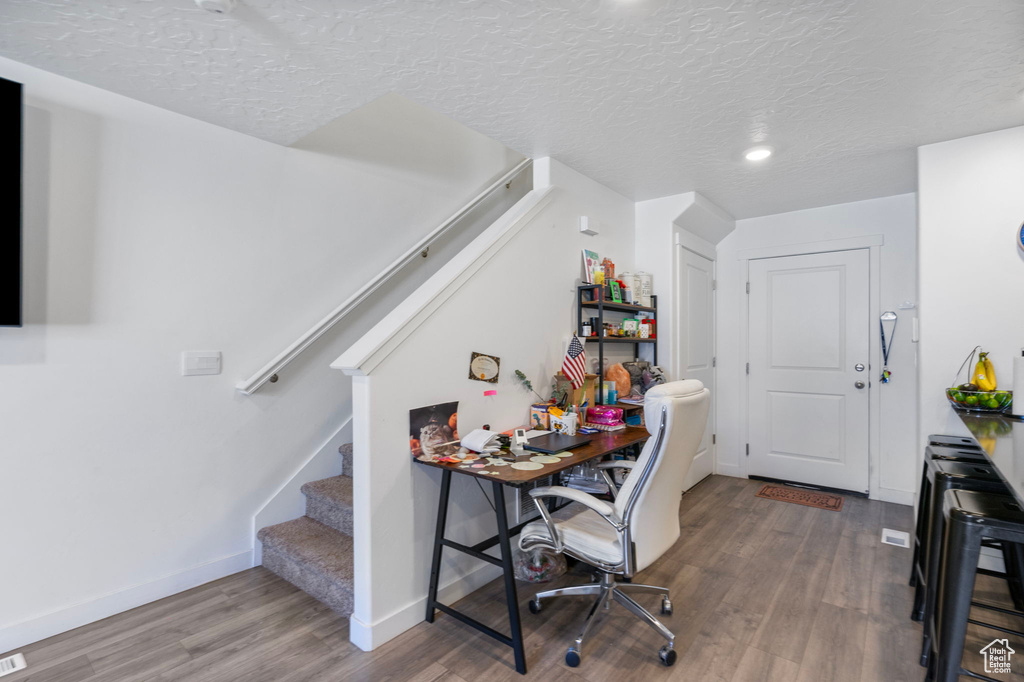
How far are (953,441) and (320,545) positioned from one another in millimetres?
3262

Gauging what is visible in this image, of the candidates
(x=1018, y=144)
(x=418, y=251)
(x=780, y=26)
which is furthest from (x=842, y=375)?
(x=418, y=251)

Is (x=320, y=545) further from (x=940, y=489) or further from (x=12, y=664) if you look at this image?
(x=940, y=489)

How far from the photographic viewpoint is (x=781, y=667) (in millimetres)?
1928

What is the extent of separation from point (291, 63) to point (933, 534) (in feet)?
10.2

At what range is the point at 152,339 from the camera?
2373 millimetres

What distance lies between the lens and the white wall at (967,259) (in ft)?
8.55

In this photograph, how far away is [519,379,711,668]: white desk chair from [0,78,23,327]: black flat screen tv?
214 cm

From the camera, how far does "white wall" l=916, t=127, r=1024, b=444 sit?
103 inches

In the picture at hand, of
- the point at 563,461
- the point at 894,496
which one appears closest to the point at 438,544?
the point at 563,461

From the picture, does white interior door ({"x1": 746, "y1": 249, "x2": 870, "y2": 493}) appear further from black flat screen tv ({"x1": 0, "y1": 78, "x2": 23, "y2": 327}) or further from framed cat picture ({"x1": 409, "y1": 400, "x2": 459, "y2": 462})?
black flat screen tv ({"x1": 0, "y1": 78, "x2": 23, "y2": 327})

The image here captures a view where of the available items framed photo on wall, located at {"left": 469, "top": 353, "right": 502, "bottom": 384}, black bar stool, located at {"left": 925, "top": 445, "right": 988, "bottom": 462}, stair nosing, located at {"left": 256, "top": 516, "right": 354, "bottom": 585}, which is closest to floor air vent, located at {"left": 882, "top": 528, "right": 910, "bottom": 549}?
black bar stool, located at {"left": 925, "top": 445, "right": 988, "bottom": 462}

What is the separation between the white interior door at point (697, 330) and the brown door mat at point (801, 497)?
1.72 ft

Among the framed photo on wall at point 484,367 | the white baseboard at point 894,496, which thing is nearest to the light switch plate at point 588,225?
the framed photo on wall at point 484,367

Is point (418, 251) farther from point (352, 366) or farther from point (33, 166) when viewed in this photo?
point (33, 166)
